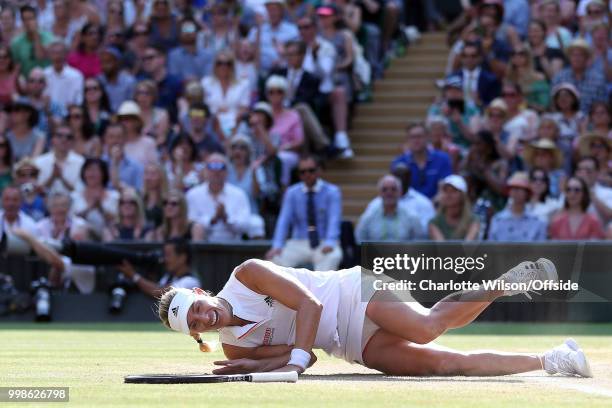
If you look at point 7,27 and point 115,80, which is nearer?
point 115,80

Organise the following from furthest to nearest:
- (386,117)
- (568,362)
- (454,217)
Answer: (386,117)
(454,217)
(568,362)

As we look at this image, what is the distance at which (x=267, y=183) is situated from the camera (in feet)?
58.9

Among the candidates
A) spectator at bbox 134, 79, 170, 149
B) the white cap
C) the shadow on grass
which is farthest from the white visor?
spectator at bbox 134, 79, 170, 149

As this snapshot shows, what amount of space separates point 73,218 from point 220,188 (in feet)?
6.19

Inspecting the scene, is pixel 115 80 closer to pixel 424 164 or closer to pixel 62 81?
pixel 62 81

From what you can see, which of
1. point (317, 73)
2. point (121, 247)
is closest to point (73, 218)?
point (121, 247)

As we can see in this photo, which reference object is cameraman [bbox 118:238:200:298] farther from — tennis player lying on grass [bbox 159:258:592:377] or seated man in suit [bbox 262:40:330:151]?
tennis player lying on grass [bbox 159:258:592:377]

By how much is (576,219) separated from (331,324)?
7.89 meters

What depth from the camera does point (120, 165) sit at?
1842 centimetres

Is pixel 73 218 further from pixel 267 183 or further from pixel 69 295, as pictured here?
pixel 267 183

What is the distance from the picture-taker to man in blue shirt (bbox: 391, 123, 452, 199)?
17469mm

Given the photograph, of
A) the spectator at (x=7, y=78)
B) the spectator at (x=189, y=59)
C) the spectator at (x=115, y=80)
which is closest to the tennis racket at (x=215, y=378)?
the spectator at (x=115, y=80)

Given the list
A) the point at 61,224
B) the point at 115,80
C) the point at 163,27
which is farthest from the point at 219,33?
the point at 61,224

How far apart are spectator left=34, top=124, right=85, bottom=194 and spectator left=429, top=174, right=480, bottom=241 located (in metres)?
5.11
